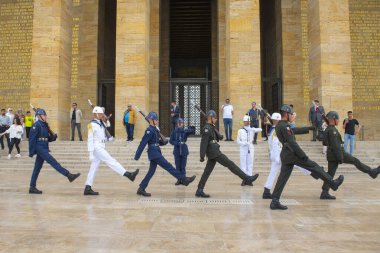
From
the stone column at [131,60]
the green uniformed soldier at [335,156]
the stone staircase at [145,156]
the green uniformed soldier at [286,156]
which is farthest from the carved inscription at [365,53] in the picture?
the green uniformed soldier at [286,156]

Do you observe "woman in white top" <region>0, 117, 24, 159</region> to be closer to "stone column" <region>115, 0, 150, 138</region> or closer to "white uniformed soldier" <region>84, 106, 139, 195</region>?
"stone column" <region>115, 0, 150, 138</region>

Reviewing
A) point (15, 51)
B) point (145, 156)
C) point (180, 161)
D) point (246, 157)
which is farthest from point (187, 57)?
point (246, 157)

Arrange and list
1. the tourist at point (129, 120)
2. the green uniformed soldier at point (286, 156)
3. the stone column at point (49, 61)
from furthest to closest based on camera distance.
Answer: the stone column at point (49, 61)
the tourist at point (129, 120)
the green uniformed soldier at point (286, 156)

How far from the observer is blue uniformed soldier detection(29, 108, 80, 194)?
7.51 metres

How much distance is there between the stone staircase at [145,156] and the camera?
477 inches

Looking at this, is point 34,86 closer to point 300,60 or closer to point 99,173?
point 99,173

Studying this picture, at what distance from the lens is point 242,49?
663 inches

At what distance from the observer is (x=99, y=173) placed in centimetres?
1154

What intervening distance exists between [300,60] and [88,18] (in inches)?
463

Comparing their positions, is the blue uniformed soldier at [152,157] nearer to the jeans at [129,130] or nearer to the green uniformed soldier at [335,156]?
the green uniformed soldier at [335,156]

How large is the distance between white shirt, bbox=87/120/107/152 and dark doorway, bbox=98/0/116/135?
13.8 metres

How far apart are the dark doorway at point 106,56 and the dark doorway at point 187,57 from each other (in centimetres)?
326

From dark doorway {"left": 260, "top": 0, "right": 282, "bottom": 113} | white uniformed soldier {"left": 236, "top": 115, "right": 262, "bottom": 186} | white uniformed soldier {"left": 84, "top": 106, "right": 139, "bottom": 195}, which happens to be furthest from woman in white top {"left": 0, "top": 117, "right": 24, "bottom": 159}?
dark doorway {"left": 260, "top": 0, "right": 282, "bottom": 113}

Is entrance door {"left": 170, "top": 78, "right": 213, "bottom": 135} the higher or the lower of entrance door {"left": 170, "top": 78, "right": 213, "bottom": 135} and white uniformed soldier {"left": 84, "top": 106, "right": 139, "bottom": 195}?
the higher
